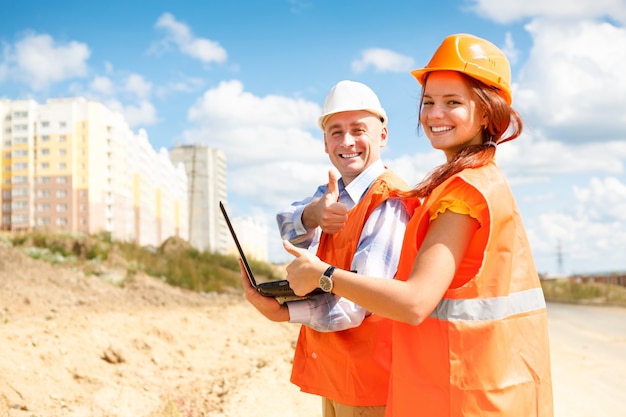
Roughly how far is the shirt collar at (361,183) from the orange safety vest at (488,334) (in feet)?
2.32

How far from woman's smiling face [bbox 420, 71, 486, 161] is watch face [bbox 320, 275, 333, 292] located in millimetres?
549

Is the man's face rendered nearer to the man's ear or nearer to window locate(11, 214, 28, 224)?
the man's ear

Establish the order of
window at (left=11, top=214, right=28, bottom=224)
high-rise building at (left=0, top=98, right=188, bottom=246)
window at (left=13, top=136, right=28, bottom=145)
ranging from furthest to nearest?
window at (left=11, top=214, right=28, bottom=224)
high-rise building at (left=0, top=98, right=188, bottom=246)
window at (left=13, top=136, right=28, bottom=145)

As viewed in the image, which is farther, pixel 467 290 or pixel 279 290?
pixel 279 290

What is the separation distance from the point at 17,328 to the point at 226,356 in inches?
116

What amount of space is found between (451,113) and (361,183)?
0.69m

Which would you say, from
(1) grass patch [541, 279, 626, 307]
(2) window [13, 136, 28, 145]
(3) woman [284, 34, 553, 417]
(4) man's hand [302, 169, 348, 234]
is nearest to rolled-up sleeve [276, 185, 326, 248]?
(4) man's hand [302, 169, 348, 234]

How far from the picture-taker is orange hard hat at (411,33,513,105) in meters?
2.09

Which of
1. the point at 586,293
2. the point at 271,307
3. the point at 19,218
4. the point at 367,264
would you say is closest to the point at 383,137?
the point at 367,264

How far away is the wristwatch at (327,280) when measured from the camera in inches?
82.3

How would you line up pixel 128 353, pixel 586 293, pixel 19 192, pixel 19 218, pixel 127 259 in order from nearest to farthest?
pixel 128 353, pixel 127 259, pixel 586 293, pixel 19 192, pixel 19 218

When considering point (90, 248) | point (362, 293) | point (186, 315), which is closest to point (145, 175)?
point (90, 248)

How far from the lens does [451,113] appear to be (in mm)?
2141

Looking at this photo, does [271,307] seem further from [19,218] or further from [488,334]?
[19,218]
